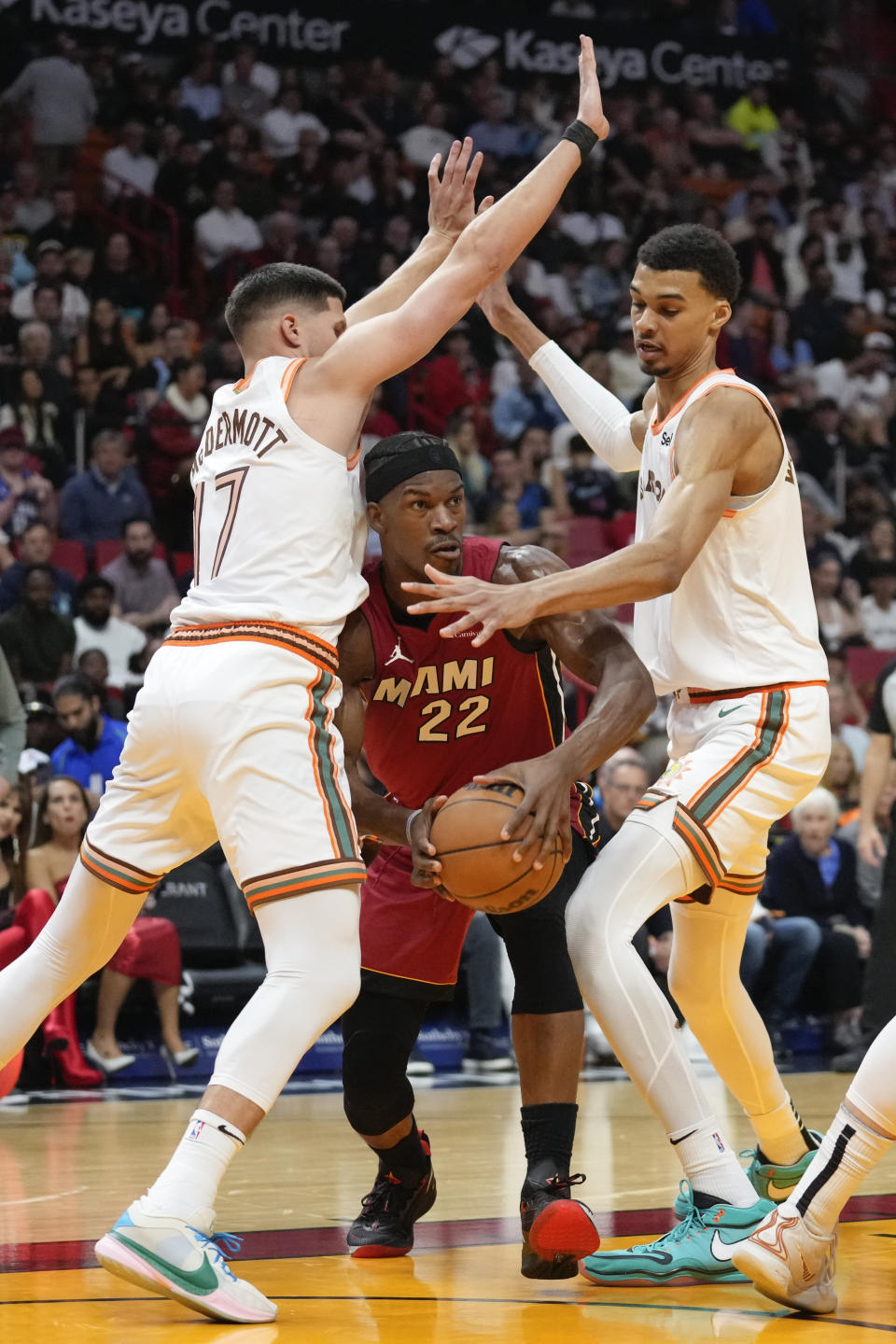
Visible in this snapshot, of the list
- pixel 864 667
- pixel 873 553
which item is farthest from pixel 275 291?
pixel 873 553

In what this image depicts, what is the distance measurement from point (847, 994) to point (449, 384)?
6481 millimetres

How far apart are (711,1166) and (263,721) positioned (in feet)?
4.97

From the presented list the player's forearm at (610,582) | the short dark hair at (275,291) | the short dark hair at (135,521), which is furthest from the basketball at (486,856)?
the short dark hair at (135,521)

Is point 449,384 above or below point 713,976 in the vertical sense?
above

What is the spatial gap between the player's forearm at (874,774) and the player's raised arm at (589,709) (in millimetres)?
4293

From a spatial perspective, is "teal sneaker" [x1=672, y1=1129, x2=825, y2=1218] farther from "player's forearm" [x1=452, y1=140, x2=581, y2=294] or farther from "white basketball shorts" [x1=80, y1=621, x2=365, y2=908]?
"player's forearm" [x1=452, y1=140, x2=581, y2=294]

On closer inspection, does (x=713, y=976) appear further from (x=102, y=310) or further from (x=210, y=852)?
(x=102, y=310)

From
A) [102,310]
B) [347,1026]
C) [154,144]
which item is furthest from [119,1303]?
[154,144]

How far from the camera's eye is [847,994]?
10.6 metres

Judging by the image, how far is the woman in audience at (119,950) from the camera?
9.14 metres

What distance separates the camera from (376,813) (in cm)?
469

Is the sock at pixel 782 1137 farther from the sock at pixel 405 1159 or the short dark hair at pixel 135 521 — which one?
the short dark hair at pixel 135 521

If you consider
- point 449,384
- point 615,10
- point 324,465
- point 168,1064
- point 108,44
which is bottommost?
point 168,1064

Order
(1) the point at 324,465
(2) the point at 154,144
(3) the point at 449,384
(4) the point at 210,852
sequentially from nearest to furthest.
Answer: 1. (1) the point at 324,465
2. (4) the point at 210,852
3. (3) the point at 449,384
4. (2) the point at 154,144
